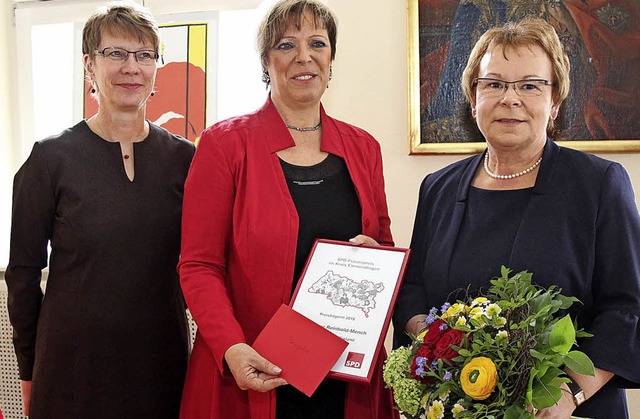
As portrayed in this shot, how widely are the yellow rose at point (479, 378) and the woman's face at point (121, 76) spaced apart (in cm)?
125

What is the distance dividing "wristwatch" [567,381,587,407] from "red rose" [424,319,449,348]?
0.31 metres

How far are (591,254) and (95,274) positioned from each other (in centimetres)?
130

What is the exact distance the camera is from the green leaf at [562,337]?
136cm

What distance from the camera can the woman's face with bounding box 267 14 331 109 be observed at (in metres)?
1.87

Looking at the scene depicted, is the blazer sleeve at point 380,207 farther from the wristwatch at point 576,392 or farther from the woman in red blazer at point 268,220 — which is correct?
the wristwatch at point 576,392

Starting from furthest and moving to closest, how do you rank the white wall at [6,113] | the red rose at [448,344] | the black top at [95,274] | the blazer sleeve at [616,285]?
1. the white wall at [6,113]
2. the black top at [95,274]
3. the blazer sleeve at [616,285]
4. the red rose at [448,344]

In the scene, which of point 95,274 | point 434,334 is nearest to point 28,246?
point 95,274

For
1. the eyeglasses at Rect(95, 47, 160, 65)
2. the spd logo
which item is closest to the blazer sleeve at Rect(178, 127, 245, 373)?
the spd logo

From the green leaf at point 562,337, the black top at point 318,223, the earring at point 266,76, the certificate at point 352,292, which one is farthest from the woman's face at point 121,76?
the green leaf at point 562,337

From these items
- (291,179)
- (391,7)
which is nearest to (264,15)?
(291,179)

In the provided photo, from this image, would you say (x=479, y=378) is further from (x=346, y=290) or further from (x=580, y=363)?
(x=346, y=290)

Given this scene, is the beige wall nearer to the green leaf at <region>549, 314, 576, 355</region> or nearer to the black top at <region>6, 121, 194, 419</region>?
the black top at <region>6, 121, 194, 419</region>

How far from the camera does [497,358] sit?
139 centimetres

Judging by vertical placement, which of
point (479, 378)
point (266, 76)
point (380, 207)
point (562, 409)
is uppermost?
point (266, 76)
